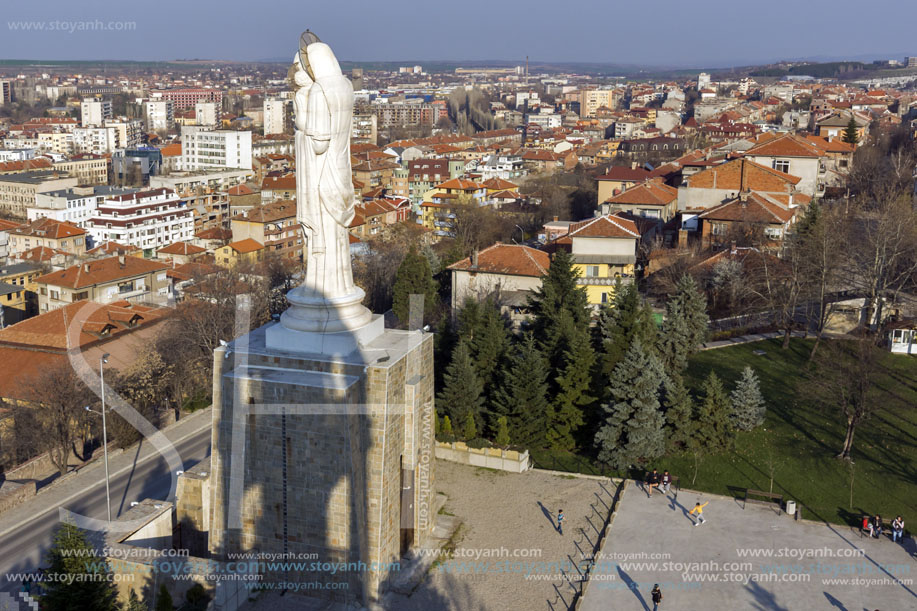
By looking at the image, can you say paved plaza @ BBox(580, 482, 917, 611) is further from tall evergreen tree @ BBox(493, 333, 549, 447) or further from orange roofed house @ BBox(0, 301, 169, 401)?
orange roofed house @ BBox(0, 301, 169, 401)

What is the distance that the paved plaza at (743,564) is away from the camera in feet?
47.9

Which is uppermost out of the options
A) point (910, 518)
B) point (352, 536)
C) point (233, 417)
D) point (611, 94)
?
point (611, 94)

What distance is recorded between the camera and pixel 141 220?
58.3 meters

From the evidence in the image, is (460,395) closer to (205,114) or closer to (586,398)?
(586,398)

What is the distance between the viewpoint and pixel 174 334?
93.4ft

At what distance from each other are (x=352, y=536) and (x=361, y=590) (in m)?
0.95

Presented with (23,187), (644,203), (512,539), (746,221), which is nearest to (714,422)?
(512,539)

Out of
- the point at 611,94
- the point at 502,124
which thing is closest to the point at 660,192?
the point at 502,124

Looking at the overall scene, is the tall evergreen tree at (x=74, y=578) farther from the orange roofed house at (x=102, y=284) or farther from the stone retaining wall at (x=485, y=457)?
the orange roofed house at (x=102, y=284)

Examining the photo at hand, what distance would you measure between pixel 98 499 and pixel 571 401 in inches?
455

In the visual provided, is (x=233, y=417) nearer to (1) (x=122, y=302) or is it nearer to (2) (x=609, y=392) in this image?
(2) (x=609, y=392)

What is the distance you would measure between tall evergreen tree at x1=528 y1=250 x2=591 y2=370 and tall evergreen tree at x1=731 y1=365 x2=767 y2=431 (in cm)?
458

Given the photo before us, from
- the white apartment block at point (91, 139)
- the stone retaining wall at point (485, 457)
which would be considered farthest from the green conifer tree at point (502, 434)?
the white apartment block at point (91, 139)

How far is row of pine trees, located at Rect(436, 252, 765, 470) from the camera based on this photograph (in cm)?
1997
